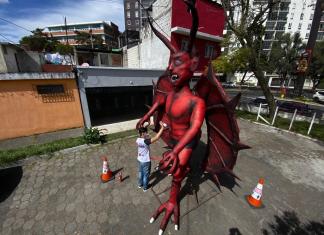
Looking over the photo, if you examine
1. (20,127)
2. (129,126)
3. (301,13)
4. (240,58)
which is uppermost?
(301,13)

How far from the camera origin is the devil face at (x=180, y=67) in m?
2.62

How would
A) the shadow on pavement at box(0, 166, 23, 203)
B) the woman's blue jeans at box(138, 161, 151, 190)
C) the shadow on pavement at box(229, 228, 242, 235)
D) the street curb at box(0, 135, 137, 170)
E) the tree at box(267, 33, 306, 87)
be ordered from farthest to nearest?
the tree at box(267, 33, 306, 87)
the street curb at box(0, 135, 137, 170)
the shadow on pavement at box(0, 166, 23, 203)
the woman's blue jeans at box(138, 161, 151, 190)
the shadow on pavement at box(229, 228, 242, 235)

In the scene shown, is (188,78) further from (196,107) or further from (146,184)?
(146,184)

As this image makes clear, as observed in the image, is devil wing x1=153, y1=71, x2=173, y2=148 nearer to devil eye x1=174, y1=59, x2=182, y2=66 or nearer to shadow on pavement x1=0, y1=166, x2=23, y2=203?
devil eye x1=174, y1=59, x2=182, y2=66

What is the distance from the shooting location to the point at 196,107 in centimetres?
262

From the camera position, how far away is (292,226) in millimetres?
3430

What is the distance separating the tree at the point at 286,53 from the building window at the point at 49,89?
3682 centimetres

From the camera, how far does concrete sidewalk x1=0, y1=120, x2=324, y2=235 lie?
11.0 ft

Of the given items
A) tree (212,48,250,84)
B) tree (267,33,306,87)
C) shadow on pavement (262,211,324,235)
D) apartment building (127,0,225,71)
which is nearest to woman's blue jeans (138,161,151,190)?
shadow on pavement (262,211,324,235)

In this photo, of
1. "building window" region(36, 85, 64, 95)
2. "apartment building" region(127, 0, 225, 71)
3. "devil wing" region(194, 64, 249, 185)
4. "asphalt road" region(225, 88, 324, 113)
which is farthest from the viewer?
"asphalt road" region(225, 88, 324, 113)

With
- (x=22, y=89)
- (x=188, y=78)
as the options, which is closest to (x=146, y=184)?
(x=188, y=78)

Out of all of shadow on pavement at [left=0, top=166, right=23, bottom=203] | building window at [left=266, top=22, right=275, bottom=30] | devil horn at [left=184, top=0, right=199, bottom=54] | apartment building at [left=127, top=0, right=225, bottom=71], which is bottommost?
shadow on pavement at [left=0, top=166, right=23, bottom=203]

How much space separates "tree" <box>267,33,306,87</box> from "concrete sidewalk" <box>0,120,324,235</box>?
109ft

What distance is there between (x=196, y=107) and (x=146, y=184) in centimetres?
267
